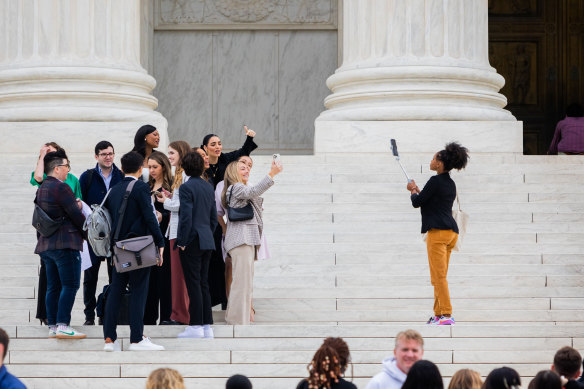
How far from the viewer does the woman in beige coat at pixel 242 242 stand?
495 inches

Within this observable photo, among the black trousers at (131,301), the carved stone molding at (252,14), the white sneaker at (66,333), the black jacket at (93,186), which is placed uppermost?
the carved stone molding at (252,14)

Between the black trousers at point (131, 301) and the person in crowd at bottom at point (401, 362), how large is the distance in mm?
3554

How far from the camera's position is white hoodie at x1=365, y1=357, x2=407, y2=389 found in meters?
8.39

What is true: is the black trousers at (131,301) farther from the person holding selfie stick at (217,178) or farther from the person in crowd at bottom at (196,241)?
the person holding selfie stick at (217,178)

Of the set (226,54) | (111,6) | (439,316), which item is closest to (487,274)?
(439,316)

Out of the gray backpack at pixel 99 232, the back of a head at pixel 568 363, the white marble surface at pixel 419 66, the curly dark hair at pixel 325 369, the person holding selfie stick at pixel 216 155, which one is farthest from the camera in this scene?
the white marble surface at pixel 419 66

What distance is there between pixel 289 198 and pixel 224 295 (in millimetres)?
3348

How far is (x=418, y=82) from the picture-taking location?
19516mm

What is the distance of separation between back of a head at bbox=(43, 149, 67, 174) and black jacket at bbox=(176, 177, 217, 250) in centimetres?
117

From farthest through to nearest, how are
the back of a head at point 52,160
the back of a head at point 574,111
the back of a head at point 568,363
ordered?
1. the back of a head at point 574,111
2. the back of a head at point 52,160
3. the back of a head at point 568,363

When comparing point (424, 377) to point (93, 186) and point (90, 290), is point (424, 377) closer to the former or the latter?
point (90, 290)

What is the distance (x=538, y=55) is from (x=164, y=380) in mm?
20651

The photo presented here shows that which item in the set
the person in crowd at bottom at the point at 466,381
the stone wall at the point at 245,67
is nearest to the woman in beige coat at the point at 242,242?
the person in crowd at bottom at the point at 466,381

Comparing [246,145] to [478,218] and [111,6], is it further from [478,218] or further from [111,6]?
[111,6]
